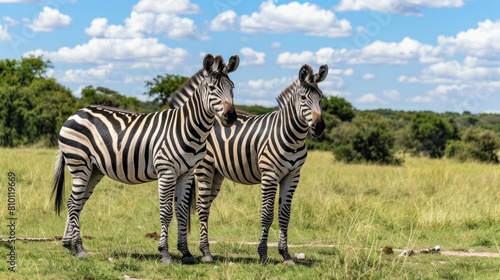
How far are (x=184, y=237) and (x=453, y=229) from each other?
522 centimetres

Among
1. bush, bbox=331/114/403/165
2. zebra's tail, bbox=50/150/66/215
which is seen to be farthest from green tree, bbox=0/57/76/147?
zebra's tail, bbox=50/150/66/215

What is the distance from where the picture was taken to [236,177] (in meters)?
8.80

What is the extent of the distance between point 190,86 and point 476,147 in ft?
80.0

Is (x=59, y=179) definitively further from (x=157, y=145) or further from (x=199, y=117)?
(x=199, y=117)

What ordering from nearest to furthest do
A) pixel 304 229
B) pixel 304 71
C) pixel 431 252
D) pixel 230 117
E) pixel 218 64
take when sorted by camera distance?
pixel 230 117, pixel 218 64, pixel 304 71, pixel 431 252, pixel 304 229

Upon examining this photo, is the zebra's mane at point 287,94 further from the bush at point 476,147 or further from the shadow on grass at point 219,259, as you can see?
the bush at point 476,147

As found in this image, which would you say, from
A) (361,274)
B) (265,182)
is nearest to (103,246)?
(265,182)

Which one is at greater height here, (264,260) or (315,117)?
(315,117)

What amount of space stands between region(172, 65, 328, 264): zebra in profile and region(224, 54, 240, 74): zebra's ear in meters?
0.64

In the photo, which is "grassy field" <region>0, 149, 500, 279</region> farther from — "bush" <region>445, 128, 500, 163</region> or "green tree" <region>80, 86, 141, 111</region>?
"green tree" <region>80, 86, 141, 111</region>

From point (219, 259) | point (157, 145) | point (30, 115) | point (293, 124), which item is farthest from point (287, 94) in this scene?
point (30, 115)

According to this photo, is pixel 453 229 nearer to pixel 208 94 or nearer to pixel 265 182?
pixel 265 182

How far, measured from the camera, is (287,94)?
27.6ft

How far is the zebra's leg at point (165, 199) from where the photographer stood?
788 centimetres
